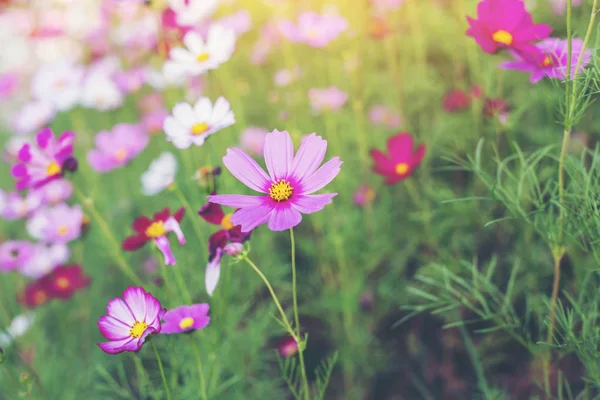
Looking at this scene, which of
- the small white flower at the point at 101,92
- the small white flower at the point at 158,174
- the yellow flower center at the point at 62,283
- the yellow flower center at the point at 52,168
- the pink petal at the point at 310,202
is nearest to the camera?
the pink petal at the point at 310,202

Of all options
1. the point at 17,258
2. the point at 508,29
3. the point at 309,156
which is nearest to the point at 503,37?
the point at 508,29

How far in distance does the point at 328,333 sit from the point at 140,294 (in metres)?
0.79

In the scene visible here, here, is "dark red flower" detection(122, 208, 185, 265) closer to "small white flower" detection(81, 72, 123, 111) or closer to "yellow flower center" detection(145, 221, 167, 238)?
"yellow flower center" detection(145, 221, 167, 238)

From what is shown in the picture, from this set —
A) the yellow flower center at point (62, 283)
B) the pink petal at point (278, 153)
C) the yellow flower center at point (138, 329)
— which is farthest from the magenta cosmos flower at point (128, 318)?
the yellow flower center at point (62, 283)

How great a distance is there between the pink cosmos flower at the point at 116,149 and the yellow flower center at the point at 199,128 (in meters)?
0.57

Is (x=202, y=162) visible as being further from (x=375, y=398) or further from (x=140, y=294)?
(x=140, y=294)

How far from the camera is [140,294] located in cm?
63

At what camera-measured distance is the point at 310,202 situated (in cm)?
58

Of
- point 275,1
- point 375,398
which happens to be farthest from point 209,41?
point 375,398

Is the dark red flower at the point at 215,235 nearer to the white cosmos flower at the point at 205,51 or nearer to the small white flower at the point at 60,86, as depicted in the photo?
the white cosmos flower at the point at 205,51

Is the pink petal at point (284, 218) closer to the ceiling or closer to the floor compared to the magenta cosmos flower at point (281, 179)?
closer to the floor

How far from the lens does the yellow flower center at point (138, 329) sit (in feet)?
2.07

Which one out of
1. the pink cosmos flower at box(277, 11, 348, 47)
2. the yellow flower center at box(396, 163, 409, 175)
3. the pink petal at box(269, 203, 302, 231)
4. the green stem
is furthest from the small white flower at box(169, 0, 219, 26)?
the pink petal at box(269, 203, 302, 231)

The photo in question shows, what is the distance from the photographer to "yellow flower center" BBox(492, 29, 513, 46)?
0.72m
